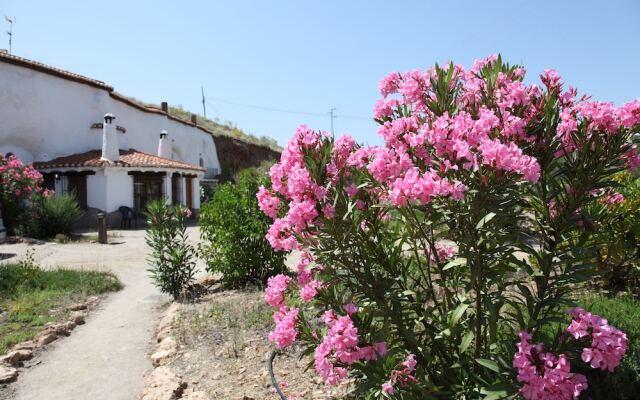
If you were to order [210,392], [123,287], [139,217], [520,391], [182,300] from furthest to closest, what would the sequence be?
[139,217]
[123,287]
[182,300]
[210,392]
[520,391]

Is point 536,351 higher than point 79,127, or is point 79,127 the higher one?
point 79,127

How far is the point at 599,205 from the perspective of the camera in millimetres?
3205

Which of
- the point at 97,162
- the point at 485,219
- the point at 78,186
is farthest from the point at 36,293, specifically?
the point at 78,186

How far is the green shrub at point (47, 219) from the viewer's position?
15438 mm

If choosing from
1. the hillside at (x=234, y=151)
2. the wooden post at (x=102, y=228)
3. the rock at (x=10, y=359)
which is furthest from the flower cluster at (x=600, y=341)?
the hillside at (x=234, y=151)

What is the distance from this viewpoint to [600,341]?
6.34ft

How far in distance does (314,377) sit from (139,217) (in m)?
20.6

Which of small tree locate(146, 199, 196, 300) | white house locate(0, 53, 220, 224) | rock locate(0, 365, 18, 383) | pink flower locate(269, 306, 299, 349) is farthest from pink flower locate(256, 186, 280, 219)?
white house locate(0, 53, 220, 224)

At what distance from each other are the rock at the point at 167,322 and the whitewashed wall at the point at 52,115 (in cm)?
1726

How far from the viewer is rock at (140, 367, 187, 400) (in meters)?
3.83

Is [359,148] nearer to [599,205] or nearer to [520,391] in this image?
[520,391]

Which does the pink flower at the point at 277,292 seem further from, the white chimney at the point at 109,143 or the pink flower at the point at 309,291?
the white chimney at the point at 109,143

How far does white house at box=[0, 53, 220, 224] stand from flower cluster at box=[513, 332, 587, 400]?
20.5m

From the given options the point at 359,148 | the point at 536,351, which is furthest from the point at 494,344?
the point at 359,148
